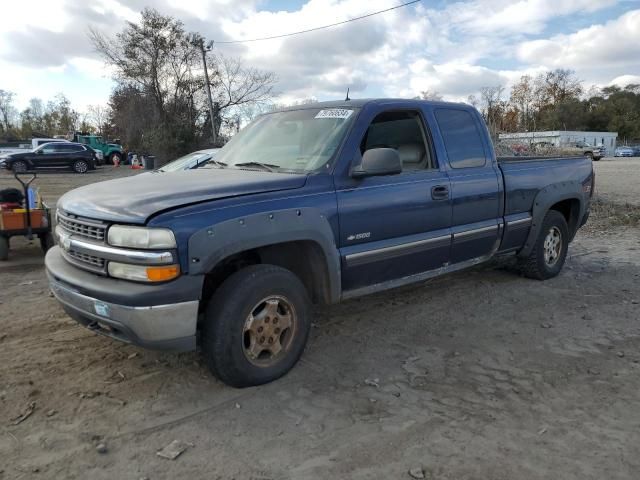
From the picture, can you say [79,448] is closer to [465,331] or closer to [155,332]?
[155,332]

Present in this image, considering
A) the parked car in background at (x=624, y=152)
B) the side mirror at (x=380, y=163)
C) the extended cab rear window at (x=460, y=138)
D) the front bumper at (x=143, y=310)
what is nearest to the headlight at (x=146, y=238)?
the front bumper at (x=143, y=310)

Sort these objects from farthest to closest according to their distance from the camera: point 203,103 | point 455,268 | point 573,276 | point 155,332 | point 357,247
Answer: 1. point 203,103
2. point 573,276
3. point 455,268
4. point 357,247
5. point 155,332

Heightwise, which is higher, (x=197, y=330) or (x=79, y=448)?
(x=197, y=330)

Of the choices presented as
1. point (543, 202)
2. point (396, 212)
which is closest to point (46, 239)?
point (396, 212)

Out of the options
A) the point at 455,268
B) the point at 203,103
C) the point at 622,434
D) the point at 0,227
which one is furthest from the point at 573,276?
the point at 203,103

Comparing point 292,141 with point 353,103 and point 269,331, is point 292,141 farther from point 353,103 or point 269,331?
point 269,331

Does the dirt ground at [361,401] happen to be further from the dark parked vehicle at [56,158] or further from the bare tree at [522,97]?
the bare tree at [522,97]

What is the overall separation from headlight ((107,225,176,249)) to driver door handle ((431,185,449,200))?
2298mm

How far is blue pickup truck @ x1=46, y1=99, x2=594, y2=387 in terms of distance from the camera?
2.99 metres

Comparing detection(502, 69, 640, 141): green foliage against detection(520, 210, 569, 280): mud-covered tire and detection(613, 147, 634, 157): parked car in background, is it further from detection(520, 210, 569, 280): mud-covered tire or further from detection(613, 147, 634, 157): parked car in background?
detection(520, 210, 569, 280): mud-covered tire

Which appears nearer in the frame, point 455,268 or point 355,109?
point 355,109

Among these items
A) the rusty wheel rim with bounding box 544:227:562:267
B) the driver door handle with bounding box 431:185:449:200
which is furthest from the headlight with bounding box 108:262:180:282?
the rusty wheel rim with bounding box 544:227:562:267

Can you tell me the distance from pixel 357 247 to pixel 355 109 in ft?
3.70

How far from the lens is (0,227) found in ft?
22.5
